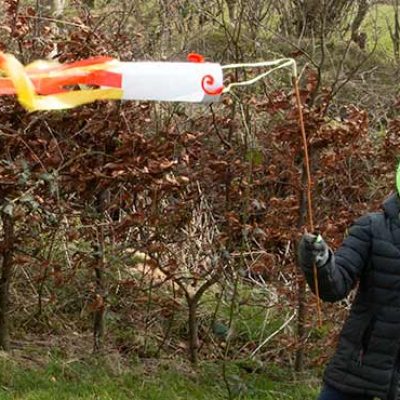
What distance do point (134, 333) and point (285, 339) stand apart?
2.91 ft

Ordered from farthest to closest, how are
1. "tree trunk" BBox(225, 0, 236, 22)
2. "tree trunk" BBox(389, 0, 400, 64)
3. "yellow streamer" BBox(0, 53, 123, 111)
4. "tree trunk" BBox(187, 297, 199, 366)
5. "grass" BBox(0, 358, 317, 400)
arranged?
"tree trunk" BBox(389, 0, 400, 64) → "tree trunk" BBox(225, 0, 236, 22) → "tree trunk" BBox(187, 297, 199, 366) → "grass" BBox(0, 358, 317, 400) → "yellow streamer" BBox(0, 53, 123, 111)

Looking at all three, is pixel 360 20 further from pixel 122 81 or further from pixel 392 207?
pixel 122 81

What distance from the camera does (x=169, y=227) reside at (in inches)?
192

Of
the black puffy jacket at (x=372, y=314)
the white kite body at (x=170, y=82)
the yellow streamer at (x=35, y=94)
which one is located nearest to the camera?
the yellow streamer at (x=35, y=94)

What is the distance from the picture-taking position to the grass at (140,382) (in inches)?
179

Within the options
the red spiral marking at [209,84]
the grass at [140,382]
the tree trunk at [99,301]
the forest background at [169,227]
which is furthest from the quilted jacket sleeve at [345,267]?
the tree trunk at [99,301]

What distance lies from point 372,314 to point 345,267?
22cm

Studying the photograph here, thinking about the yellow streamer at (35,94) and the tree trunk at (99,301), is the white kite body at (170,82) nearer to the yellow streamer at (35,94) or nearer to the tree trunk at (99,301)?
the yellow streamer at (35,94)

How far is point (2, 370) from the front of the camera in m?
4.66

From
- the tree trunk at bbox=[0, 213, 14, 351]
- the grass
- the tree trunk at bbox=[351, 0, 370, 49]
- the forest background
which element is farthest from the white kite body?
the tree trunk at bbox=[351, 0, 370, 49]

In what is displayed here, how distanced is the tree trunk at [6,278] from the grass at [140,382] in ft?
0.73

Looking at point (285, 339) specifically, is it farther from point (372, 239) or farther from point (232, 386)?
point (372, 239)

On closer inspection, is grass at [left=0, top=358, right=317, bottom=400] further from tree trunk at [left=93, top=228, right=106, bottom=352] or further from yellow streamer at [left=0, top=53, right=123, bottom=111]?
yellow streamer at [left=0, top=53, right=123, bottom=111]

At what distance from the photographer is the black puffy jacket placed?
339 centimetres
